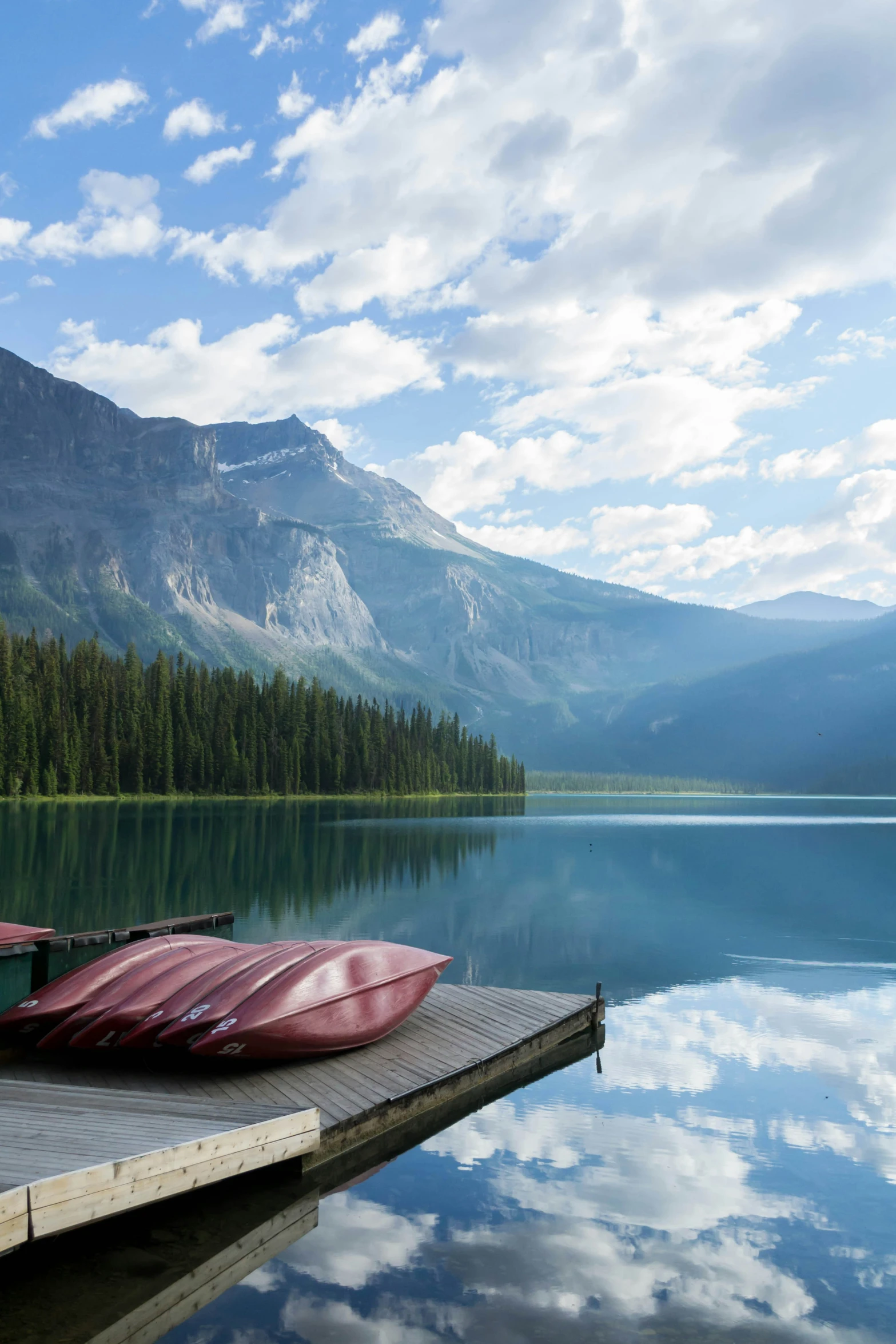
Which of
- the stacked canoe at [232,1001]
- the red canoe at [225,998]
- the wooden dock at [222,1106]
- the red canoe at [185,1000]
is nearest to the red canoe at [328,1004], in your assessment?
the stacked canoe at [232,1001]

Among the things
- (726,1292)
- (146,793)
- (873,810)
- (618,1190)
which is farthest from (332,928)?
(873,810)

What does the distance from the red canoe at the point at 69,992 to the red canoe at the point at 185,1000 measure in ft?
4.66

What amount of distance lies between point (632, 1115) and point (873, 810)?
171003mm

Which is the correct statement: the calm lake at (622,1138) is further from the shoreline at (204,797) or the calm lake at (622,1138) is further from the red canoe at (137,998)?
the shoreline at (204,797)

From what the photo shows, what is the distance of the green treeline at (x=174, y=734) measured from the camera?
103 m

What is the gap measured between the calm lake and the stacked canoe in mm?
2274

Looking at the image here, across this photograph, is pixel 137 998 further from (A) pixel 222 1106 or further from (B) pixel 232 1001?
(A) pixel 222 1106

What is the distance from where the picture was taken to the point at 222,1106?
11.0m

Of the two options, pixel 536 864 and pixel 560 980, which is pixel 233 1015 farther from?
pixel 536 864

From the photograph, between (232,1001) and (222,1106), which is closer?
(222,1106)

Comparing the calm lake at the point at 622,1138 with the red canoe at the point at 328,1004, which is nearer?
the calm lake at the point at 622,1138

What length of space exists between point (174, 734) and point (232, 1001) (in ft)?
367

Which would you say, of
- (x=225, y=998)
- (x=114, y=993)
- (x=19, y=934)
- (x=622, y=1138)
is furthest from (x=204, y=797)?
(x=622, y=1138)

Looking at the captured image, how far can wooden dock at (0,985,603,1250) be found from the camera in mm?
8354
